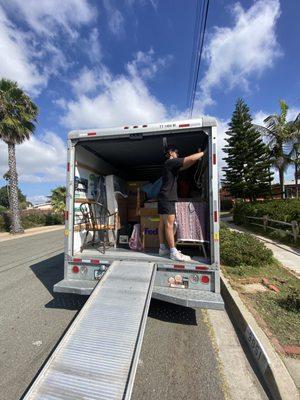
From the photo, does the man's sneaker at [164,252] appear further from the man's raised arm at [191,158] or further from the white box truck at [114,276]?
the man's raised arm at [191,158]

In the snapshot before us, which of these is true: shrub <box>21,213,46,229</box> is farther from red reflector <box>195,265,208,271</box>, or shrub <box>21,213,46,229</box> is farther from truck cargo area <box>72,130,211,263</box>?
red reflector <box>195,265,208,271</box>

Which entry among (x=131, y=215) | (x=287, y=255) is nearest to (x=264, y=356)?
(x=131, y=215)

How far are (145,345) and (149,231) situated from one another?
236 cm

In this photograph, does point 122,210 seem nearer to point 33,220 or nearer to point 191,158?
point 191,158

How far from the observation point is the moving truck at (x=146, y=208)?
4.19 m

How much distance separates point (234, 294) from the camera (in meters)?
4.91

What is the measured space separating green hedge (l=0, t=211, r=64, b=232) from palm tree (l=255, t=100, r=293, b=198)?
868 inches

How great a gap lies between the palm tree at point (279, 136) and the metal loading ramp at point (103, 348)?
24.0 meters

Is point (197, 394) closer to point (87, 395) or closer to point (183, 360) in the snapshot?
point (183, 360)

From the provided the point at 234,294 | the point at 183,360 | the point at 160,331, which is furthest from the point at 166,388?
the point at 234,294

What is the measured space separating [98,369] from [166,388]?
0.66m

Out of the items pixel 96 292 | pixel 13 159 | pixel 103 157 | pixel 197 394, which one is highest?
pixel 13 159

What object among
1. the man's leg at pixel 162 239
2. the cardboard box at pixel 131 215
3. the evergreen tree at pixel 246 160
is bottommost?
the man's leg at pixel 162 239

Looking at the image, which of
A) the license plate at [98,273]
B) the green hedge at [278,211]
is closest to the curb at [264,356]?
the license plate at [98,273]
